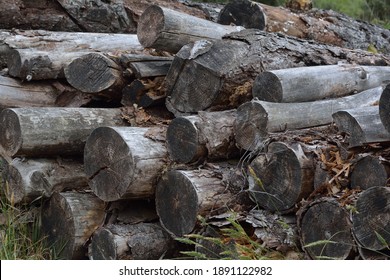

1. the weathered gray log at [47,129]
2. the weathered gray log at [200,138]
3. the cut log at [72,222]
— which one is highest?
the weathered gray log at [200,138]

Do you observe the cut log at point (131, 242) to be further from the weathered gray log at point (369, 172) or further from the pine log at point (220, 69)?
the weathered gray log at point (369, 172)

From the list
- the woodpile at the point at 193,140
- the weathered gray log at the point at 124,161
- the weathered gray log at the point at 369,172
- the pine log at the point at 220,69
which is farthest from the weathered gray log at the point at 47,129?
the weathered gray log at the point at 369,172

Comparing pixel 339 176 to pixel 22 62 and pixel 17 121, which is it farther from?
pixel 22 62

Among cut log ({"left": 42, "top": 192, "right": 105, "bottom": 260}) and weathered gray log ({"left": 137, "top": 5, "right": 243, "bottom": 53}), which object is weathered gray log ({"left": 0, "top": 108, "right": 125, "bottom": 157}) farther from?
weathered gray log ({"left": 137, "top": 5, "right": 243, "bottom": 53})

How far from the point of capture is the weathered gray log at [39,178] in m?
5.02

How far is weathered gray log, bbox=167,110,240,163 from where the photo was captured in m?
4.64

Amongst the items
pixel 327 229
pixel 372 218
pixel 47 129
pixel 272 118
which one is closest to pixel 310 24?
pixel 272 118

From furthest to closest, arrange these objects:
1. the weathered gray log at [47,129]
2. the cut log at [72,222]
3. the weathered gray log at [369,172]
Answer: the weathered gray log at [47,129]
the cut log at [72,222]
the weathered gray log at [369,172]

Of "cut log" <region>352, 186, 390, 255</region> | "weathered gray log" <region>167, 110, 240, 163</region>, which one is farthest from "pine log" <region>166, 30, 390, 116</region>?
"cut log" <region>352, 186, 390, 255</region>

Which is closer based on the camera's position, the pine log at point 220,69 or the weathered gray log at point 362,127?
the weathered gray log at point 362,127

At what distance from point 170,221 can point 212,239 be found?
1.81 ft

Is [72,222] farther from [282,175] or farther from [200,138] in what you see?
[282,175]

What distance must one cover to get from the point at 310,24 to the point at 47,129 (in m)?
3.13
